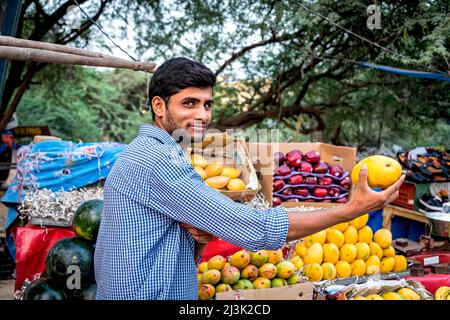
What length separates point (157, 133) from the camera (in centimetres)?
169

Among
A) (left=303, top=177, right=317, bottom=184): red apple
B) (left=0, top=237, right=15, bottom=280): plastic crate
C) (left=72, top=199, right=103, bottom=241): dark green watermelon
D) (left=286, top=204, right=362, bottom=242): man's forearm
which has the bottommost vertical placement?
(left=0, top=237, right=15, bottom=280): plastic crate

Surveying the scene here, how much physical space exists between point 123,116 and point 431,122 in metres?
11.6

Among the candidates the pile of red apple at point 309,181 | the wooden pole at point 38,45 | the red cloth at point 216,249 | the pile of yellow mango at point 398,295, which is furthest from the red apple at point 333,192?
the wooden pole at point 38,45

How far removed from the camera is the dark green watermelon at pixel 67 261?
3122mm

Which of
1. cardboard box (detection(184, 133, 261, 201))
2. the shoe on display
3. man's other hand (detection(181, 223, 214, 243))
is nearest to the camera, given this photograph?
man's other hand (detection(181, 223, 214, 243))

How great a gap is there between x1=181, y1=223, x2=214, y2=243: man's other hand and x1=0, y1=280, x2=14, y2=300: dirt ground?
418 centimetres

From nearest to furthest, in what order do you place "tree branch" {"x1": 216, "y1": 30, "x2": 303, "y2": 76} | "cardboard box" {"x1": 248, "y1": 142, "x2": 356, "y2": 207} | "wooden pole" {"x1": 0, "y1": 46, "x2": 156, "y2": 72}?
"wooden pole" {"x1": 0, "y1": 46, "x2": 156, "y2": 72} → "cardboard box" {"x1": 248, "y1": 142, "x2": 356, "y2": 207} → "tree branch" {"x1": 216, "y1": 30, "x2": 303, "y2": 76}

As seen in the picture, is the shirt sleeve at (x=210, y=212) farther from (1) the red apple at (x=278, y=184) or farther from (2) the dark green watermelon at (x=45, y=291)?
(1) the red apple at (x=278, y=184)

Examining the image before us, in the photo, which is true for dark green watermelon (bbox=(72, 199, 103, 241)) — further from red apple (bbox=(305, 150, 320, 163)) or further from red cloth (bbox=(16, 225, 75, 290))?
red apple (bbox=(305, 150, 320, 163))

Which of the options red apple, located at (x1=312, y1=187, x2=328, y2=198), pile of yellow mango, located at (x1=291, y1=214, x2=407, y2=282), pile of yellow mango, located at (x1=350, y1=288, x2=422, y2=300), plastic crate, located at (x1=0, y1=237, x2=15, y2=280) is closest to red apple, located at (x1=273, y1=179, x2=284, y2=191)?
red apple, located at (x1=312, y1=187, x2=328, y2=198)

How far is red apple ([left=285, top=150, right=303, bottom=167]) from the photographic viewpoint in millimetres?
5035

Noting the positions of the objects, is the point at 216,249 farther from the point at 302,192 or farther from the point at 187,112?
the point at 187,112
